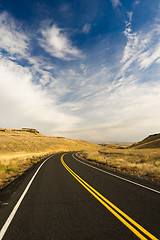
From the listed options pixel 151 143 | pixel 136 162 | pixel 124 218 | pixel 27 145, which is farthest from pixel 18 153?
pixel 151 143

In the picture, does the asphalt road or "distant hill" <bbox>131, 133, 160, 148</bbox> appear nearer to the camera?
the asphalt road

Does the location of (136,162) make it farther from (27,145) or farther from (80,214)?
(27,145)

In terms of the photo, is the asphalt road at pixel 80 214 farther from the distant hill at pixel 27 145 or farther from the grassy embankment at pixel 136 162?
the distant hill at pixel 27 145

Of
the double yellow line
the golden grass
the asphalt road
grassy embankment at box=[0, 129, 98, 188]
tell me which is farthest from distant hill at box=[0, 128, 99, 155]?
the double yellow line

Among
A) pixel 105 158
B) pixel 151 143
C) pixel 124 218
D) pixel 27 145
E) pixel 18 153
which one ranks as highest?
pixel 27 145

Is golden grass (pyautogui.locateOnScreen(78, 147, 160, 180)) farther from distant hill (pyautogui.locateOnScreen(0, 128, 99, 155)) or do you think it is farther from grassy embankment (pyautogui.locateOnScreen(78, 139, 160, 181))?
distant hill (pyautogui.locateOnScreen(0, 128, 99, 155))

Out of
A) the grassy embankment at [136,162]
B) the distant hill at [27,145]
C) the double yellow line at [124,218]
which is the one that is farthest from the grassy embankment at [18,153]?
the grassy embankment at [136,162]

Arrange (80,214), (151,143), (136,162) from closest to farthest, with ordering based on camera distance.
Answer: (80,214), (136,162), (151,143)

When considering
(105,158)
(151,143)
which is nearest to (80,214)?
(105,158)

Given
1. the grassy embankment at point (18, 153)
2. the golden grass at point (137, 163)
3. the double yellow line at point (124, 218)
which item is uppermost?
the grassy embankment at point (18, 153)

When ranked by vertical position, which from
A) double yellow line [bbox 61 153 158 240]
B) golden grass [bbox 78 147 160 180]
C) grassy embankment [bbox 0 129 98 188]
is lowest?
double yellow line [bbox 61 153 158 240]

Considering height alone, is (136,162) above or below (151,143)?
below

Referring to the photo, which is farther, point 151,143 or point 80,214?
point 151,143

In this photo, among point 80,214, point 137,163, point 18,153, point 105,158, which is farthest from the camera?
point 18,153
